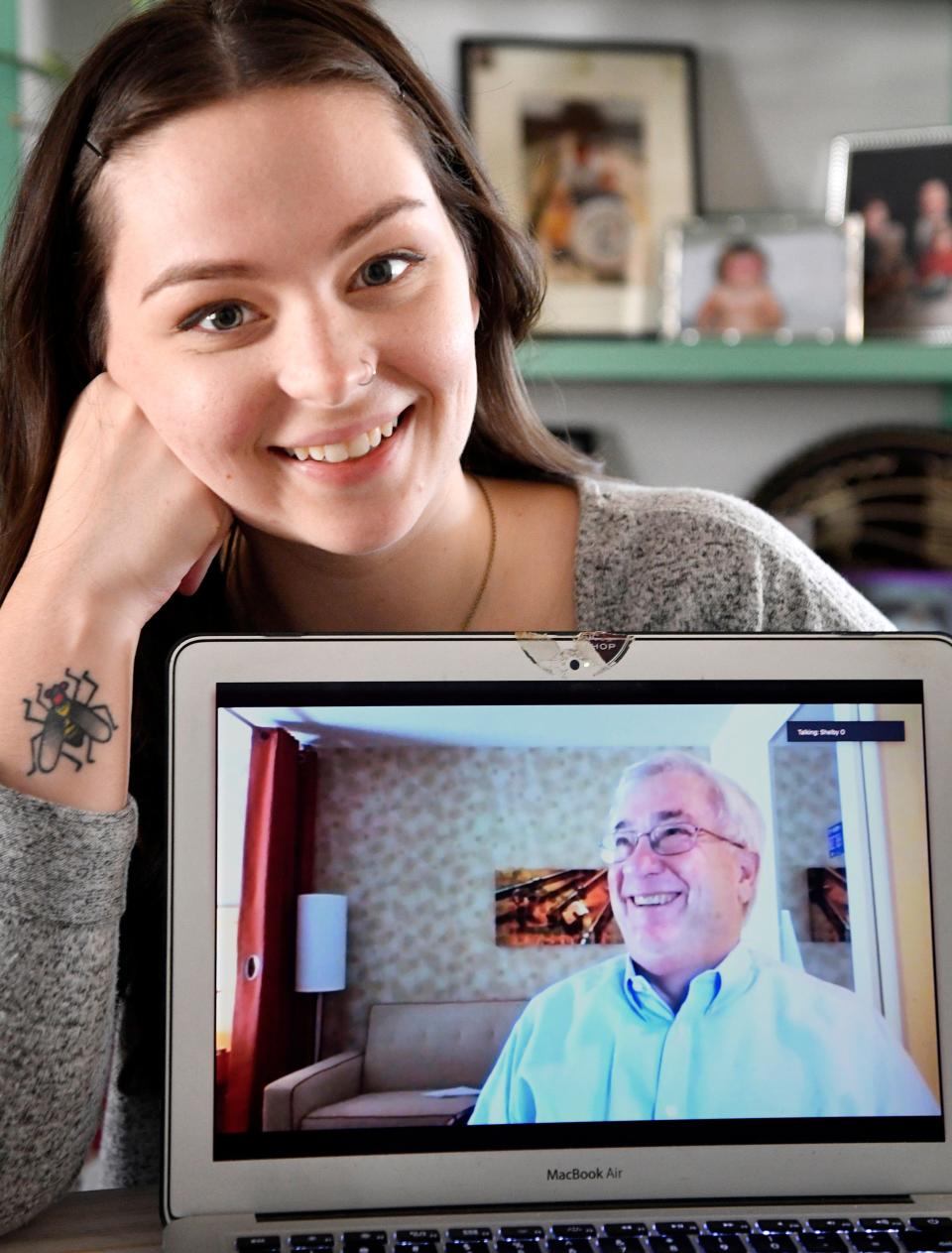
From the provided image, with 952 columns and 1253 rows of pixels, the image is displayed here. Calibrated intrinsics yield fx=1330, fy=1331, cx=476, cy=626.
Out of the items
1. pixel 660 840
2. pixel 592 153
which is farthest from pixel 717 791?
pixel 592 153

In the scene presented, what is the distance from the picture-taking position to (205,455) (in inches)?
30.6

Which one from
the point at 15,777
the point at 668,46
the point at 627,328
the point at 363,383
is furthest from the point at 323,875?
the point at 668,46

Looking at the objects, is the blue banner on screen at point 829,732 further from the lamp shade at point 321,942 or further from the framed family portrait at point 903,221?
the framed family portrait at point 903,221

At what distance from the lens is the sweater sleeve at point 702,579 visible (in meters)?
0.90

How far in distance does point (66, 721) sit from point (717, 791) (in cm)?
34

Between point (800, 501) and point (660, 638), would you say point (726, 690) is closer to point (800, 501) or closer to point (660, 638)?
point (660, 638)

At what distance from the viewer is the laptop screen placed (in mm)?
626

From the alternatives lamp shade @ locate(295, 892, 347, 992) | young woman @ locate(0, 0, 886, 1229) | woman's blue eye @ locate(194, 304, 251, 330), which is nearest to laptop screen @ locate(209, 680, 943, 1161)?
lamp shade @ locate(295, 892, 347, 992)

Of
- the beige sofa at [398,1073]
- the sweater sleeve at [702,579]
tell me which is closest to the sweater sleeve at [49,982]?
the beige sofa at [398,1073]

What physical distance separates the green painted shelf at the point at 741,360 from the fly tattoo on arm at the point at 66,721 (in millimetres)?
1365

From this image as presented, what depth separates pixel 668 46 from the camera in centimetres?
203

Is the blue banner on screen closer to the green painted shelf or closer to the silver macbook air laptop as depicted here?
the silver macbook air laptop

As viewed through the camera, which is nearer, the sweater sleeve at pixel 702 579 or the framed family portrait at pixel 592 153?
the sweater sleeve at pixel 702 579

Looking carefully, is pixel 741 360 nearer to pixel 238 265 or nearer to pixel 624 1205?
pixel 238 265
